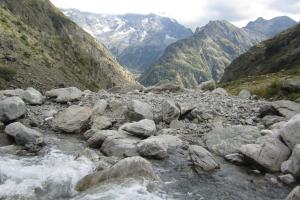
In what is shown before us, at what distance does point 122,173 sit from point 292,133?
1353 cm

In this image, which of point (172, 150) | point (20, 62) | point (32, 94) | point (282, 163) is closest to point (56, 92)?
point (32, 94)

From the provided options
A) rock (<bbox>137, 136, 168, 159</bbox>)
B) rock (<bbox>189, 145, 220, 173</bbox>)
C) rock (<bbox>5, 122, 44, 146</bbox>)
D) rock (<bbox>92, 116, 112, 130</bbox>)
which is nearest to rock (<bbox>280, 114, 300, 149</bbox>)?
rock (<bbox>189, 145, 220, 173</bbox>)

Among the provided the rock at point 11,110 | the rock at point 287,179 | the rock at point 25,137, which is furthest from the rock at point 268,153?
the rock at point 11,110

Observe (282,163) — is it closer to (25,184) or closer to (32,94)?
(25,184)

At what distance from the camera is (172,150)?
3319 cm

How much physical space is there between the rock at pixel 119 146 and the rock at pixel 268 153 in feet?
27.8

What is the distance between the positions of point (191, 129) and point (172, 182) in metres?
13.7

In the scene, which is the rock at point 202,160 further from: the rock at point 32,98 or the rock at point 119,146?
the rock at point 32,98

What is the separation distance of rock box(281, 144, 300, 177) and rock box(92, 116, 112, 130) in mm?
17911

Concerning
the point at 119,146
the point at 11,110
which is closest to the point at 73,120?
the point at 11,110

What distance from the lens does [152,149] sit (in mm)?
30969

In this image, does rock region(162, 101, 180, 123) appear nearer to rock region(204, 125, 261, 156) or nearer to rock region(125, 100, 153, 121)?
rock region(125, 100, 153, 121)

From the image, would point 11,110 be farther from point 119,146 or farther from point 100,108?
point 119,146

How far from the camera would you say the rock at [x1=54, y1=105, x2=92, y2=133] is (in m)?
38.9
